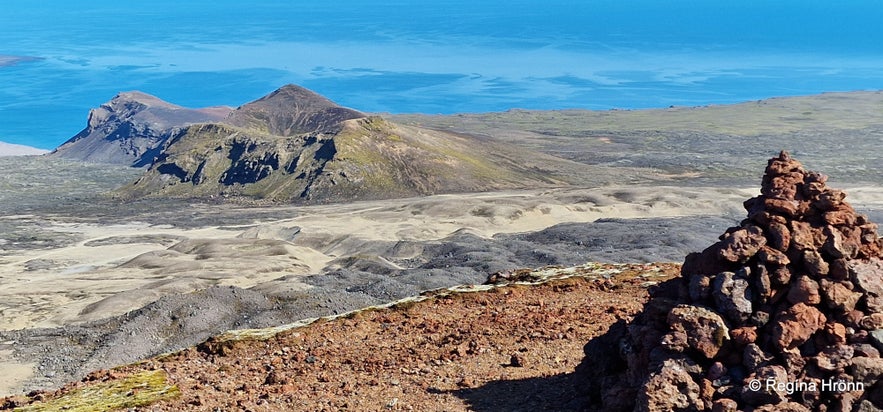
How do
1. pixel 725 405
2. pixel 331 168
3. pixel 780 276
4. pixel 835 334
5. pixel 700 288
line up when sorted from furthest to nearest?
pixel 331 168
pixel 700 288
pixel 780 276
pixel 835 334
pixel 725 405

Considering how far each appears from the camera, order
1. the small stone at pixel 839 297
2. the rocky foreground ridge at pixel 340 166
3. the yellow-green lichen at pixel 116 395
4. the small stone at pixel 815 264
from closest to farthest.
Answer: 1. the small stone at pixel 839 297
2. the small stone at pixel 815 264
3. the yellow-green lichen at pixel 116 395
4. the rocky foreground ridge at pixel 340 166

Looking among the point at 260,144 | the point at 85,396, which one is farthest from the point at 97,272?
the point at 260,144

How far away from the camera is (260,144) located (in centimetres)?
14775

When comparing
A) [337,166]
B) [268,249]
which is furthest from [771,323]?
[337,166]

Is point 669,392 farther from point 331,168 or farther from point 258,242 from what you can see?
point 331,168

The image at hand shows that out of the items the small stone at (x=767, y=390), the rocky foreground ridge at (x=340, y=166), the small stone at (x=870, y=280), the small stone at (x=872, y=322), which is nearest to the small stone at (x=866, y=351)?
the small stone at (x=872, y=322)

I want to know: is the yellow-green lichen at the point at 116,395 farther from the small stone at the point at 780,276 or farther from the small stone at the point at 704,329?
the small stone at the point at 780,276

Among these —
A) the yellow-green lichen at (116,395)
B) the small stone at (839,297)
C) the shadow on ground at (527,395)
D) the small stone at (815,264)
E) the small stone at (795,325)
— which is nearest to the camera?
the small stone at (795,325)

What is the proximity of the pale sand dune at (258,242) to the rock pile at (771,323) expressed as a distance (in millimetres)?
39725

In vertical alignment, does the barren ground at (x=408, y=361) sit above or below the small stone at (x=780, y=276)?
below

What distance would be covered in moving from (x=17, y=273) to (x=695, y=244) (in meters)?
57.7

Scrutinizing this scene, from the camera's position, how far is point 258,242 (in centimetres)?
8725

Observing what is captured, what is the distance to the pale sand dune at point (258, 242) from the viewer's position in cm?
6469

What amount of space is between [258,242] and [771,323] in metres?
74.0
